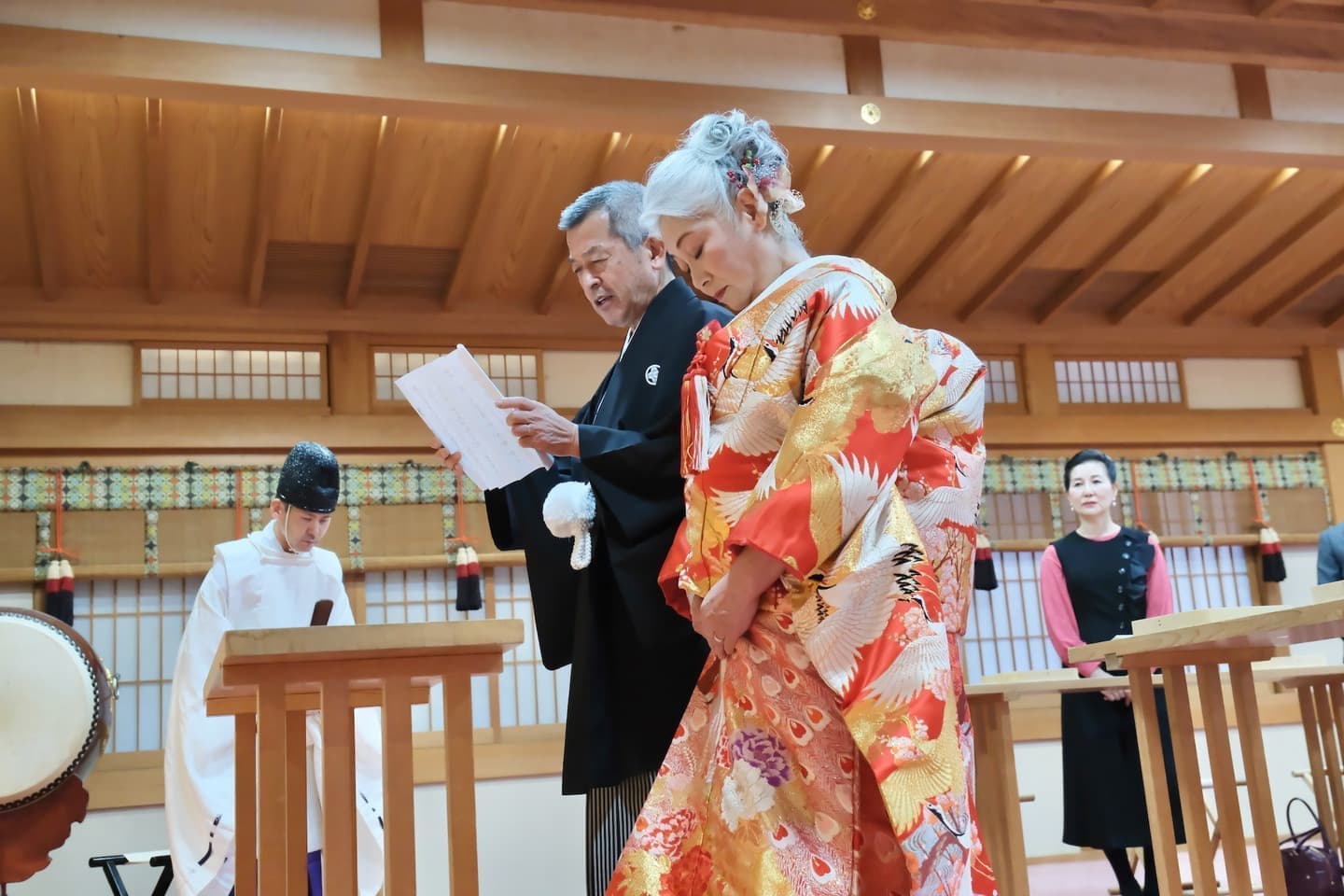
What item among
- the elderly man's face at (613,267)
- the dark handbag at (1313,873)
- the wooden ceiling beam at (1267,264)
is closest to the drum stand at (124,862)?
the elderly man's face at (613,267)

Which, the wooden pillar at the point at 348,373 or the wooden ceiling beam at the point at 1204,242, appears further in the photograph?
the wooden ceiling beam at the point at 1204,242

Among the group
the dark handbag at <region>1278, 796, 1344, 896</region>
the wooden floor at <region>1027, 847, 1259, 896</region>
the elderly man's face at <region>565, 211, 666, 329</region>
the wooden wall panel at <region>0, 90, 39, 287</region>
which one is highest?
the wooden wall panel at <region>0, 90, 39, 287</region>

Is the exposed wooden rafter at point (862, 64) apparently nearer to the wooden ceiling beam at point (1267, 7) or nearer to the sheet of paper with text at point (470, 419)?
the wooden ceiling beam at point (1267, 7)

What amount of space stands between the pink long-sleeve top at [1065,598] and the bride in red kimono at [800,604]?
8.98 feet

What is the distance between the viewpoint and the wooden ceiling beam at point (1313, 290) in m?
6.48

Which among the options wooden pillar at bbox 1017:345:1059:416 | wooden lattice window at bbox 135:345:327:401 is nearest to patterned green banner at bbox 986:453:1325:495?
wooden pillar at bbox 1017:345:1059:416

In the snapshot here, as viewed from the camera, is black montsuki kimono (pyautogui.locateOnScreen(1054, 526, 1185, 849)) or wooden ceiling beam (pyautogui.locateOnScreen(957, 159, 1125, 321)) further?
wooden ceiling beam (pyautogui.locateOnScreen(957, 159, 1125, 321))

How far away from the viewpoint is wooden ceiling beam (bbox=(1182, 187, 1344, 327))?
6062 mm

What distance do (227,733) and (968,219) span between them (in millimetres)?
3907

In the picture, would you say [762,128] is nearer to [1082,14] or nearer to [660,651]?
[660,651]

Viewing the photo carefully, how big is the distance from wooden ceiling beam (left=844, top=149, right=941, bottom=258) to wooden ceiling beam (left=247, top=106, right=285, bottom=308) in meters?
2.38

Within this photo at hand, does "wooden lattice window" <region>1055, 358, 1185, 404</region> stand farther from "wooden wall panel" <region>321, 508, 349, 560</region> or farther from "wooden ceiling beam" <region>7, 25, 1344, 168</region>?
"wooden wall panel" <region>321, 508, 349, 560</region>

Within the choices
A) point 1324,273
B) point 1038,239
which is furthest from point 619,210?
point 1324,273

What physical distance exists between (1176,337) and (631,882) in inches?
242
